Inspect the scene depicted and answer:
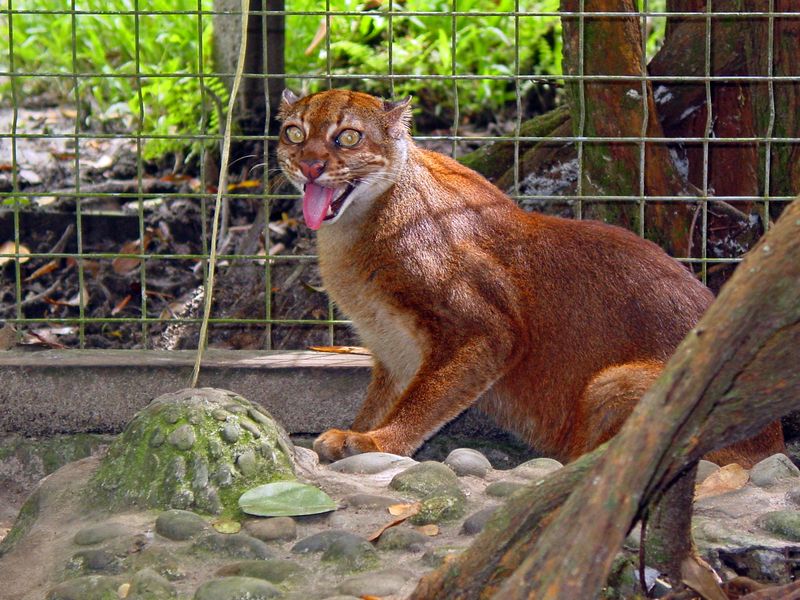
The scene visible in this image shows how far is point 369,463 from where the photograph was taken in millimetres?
3637

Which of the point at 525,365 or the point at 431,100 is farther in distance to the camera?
the point at 431,100

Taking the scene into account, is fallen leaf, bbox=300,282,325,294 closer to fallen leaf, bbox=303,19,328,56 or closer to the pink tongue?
the pink tongue

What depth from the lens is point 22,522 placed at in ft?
11.0

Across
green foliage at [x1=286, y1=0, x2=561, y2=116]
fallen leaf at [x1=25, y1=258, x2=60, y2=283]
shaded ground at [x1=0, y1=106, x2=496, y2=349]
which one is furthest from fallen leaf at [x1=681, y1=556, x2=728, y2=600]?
green foliage at [x1=286, y1=0, x2=561, y2=116]

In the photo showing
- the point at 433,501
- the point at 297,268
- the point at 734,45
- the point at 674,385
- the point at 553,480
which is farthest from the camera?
the point at 297,268

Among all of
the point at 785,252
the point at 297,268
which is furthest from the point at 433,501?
the point at 297,268

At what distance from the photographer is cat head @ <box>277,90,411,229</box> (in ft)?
13.6

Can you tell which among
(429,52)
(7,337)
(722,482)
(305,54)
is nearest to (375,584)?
(722,482)

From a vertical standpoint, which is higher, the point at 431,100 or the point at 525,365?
the point at 431,100

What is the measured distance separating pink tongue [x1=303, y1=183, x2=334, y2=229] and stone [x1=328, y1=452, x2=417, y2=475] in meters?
0.92

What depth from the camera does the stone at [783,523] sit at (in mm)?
2971

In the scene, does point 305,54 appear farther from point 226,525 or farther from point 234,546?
point 234,546

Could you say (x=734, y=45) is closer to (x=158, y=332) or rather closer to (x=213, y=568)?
(x=158, y=332)

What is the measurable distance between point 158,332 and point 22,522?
8.17ft
